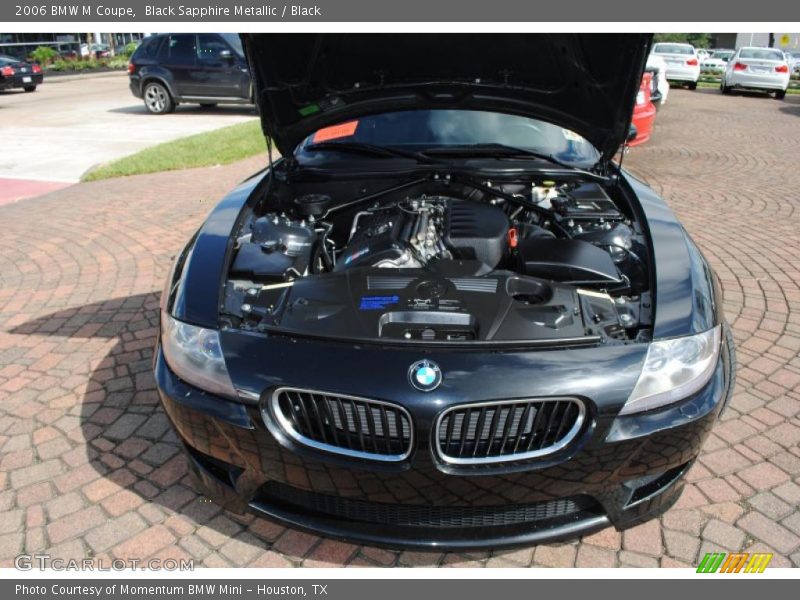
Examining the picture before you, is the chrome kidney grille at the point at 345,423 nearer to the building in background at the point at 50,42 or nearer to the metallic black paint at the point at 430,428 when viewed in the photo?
the metallic black paint at the point at 430,428

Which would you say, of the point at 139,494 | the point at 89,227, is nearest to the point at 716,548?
the point at 139,494

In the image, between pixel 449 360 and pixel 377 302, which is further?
pixel 377 302

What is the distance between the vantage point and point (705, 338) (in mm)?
1990

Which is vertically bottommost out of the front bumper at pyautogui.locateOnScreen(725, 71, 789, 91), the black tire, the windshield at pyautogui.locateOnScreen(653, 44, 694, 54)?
the black tire

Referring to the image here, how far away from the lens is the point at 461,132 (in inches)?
134

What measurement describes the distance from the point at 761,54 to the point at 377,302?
70.2 ft

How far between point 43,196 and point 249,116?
6840 mm

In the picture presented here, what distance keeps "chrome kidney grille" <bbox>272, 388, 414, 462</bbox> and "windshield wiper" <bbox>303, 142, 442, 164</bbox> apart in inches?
69.1

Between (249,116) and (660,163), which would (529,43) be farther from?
(249,116)

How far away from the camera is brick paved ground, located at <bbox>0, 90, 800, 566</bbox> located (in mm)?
2203

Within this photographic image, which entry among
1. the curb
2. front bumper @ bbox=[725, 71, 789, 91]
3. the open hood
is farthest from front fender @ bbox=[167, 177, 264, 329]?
the curb

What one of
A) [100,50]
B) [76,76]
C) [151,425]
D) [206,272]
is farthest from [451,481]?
[100,50]

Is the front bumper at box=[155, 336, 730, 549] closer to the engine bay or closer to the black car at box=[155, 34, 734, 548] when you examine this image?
the black car at box=[155, 34, 734, 548]

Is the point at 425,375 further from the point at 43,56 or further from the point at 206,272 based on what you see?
the point at 43,56
